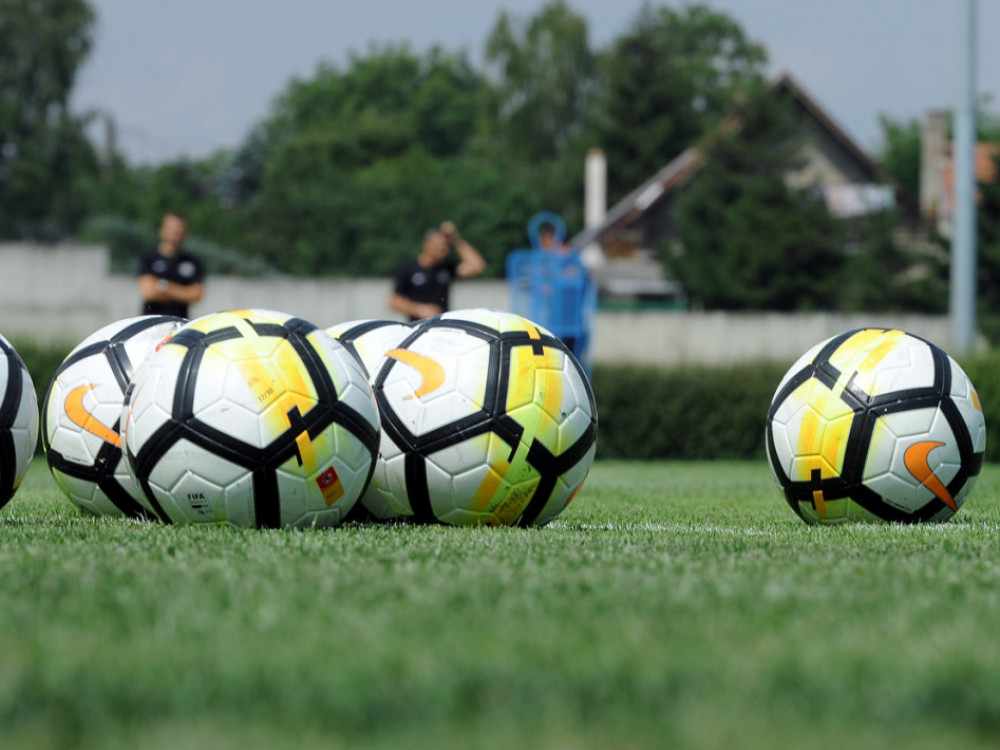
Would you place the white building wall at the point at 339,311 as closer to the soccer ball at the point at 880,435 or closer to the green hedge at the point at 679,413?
the green hedge at the point at 679,413

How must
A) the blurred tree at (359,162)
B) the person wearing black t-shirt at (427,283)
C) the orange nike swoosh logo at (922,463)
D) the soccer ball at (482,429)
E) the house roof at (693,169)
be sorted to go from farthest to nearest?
the blurred tree at (359,162) → the house roof at (693,169) → the person wearing black t-shirt at (427,283) → the orange nike swoosh logo at (922,463) → the soccer ball at (482,429)

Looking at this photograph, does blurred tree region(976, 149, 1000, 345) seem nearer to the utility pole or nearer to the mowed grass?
the utility pole

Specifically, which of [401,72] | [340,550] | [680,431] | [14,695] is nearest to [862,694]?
[14,695]

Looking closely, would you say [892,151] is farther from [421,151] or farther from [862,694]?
[862,694]

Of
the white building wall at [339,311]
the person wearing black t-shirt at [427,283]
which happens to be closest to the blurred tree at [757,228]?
the white building wall at [339,311]

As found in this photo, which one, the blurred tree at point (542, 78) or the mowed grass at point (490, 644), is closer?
the mowed grass at point (490, 644)

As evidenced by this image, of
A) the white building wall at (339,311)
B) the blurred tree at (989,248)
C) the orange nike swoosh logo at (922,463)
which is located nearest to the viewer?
the orange nike swoosh logo at (922,463)

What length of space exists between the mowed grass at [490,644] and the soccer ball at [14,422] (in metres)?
0.99

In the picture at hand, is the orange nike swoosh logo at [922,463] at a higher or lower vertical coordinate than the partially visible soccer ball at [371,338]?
lower

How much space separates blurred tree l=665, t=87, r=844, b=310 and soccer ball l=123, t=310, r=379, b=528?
4103 cm

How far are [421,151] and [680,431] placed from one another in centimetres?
5660

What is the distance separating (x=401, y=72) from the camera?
94812 mm

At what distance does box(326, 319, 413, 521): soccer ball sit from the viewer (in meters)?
7.20

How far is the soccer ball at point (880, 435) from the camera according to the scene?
720 centimetres
